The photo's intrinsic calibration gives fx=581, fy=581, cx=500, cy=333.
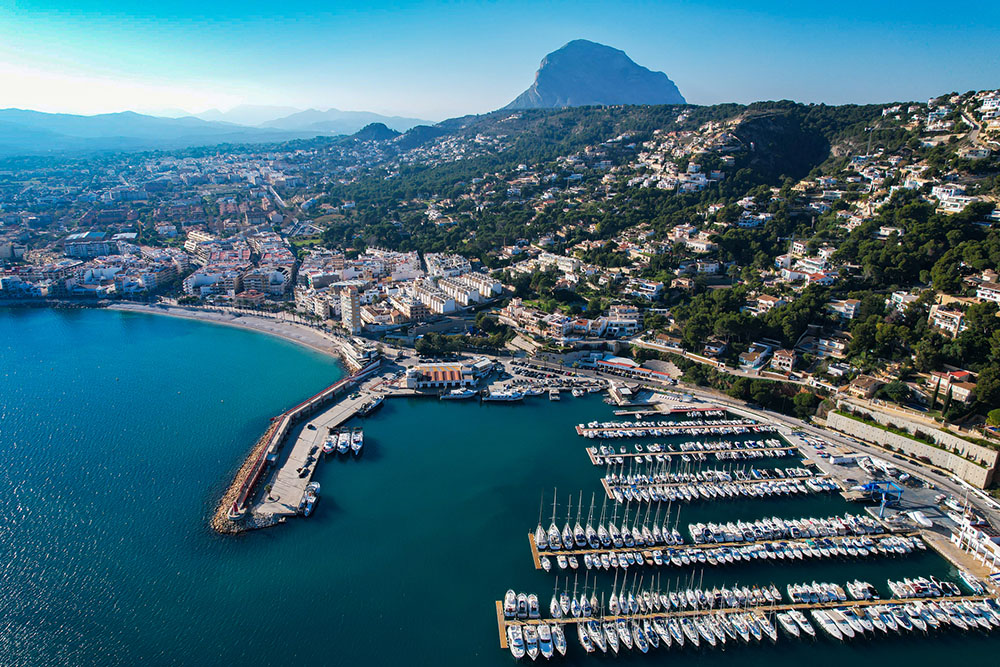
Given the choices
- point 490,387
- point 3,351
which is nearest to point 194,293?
point 3,351

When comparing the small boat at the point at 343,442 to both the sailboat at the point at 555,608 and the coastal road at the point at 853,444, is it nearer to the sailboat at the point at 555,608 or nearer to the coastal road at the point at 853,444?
the sailboat at the point at 555,608

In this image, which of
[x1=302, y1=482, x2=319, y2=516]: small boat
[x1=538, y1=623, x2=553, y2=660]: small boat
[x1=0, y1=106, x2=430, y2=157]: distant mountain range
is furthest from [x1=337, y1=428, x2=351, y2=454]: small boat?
[x1=0, y1=106, x2=430, y2=157]: distant mountain range

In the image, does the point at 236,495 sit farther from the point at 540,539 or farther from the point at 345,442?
the point at 540,539

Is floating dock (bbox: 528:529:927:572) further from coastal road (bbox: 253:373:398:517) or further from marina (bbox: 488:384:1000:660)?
coastal road (bbox: 253:373:398:517)

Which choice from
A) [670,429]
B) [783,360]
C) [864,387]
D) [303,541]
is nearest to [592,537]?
[670,429]

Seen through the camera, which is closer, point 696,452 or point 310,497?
point 310,497
